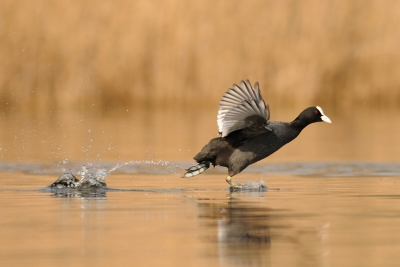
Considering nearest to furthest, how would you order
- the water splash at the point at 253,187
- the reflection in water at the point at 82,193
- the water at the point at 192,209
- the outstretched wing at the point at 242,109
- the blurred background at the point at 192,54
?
the water at the point at 192,209 → the reflection in water at the point at 82,193 → the outstretched wing at the point at 242,109 → the water splash at the point at 253,187 → the blurred background at the point at 192,54

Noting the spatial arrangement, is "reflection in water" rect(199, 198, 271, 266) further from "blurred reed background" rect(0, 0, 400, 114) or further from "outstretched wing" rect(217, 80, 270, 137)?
"blurred reed background" rect(0, 0, 400, 114)

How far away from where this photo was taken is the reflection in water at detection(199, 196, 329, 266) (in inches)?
179

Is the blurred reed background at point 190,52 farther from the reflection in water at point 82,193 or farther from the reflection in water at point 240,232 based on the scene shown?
the reflection in water at point 240,232

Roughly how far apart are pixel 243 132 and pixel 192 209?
6.06ft

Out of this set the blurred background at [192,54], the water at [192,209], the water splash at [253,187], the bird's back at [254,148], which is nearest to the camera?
the water at [192,209]

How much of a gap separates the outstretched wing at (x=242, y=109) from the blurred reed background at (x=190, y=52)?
9.63 meters

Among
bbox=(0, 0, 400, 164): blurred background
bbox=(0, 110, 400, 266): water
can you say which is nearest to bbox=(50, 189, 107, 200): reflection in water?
bbox=(0, 110, 400, 266): water

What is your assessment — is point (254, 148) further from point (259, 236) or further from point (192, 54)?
point (192, 54)

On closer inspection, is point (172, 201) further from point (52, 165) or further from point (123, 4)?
point (123, 4)

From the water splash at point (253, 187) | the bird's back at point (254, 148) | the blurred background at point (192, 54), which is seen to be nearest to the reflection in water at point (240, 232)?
the water splash at point (253, 187)

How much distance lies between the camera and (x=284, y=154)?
39.2 feet

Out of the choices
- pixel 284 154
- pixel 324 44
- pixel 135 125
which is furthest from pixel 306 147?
pixel 324 44

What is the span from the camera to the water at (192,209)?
4.67m

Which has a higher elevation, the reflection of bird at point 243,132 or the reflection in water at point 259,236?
the reflection of bird at point 243,132
